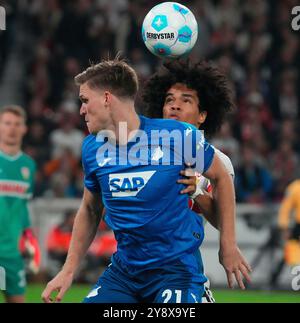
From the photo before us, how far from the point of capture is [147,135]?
5641 millimetres

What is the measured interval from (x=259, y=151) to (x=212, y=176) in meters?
9.75

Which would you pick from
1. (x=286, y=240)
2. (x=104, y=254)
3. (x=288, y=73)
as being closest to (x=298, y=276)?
(x=286, y=240)

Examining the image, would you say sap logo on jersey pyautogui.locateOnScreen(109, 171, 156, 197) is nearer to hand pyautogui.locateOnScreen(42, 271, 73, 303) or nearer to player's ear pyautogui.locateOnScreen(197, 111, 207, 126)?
hand pyautogui.locateOnScreen(42, 271, 73, 303)

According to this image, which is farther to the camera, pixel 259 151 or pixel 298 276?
pixel 259 151

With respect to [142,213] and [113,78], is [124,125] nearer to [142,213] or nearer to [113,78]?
[113,78]

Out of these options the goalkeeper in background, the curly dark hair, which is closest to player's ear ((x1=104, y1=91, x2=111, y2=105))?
the curly dark hair

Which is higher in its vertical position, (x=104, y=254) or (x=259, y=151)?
(x=259, y=151)

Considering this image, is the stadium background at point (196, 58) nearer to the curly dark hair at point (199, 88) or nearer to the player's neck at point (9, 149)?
the player's neck at point (9, 149)

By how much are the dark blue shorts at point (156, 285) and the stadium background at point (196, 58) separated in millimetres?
7643

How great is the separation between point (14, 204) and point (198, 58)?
19.4 ft

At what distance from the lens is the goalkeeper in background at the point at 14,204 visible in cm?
930

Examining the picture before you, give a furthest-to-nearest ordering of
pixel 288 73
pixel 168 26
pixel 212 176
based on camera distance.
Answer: pixel 288 73, pixel 168 26, pixel 212 176

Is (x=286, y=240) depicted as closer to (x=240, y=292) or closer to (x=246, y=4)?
(x=240, y=292)
